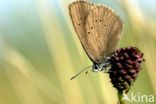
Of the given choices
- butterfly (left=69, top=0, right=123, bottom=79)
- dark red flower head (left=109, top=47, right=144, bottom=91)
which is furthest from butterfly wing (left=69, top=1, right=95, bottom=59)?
dark red flower head (left=109, top=47, right=144, bottom=91)

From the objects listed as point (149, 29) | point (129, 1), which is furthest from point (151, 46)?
point (129, 1)

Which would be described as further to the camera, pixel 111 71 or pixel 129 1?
pixel 129 1

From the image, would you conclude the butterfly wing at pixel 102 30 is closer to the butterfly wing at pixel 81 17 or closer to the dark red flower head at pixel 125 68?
the butterfly wing at pixel 81 17

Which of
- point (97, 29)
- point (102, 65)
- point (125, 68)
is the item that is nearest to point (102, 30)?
point (97, 29)

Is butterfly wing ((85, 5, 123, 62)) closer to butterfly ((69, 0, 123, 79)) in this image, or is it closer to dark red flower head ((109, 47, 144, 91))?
butterfly ((69, 0, 123, 79))

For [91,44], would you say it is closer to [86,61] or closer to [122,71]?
[86,61]

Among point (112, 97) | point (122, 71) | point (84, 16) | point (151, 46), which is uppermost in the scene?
point (84, 16)

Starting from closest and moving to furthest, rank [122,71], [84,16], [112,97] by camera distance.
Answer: [122,71]
[84,16]
[112,97]
